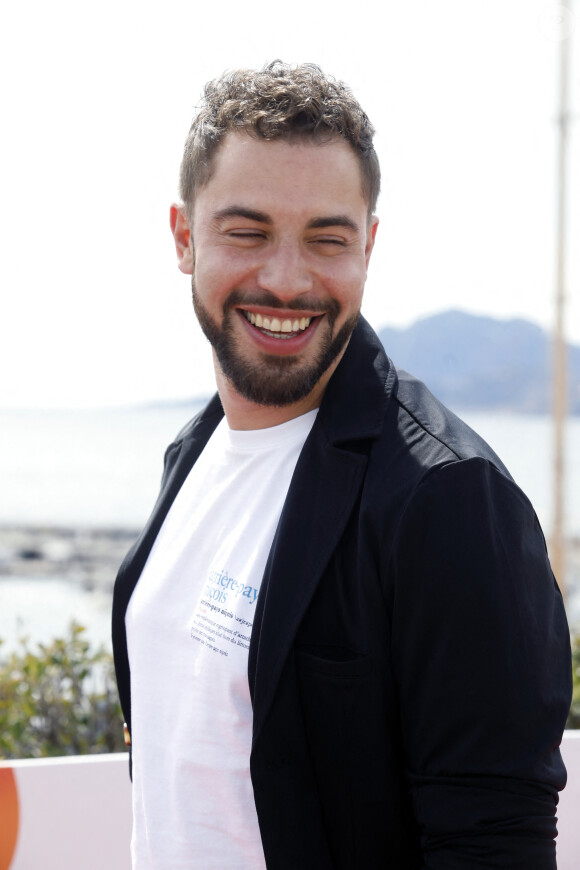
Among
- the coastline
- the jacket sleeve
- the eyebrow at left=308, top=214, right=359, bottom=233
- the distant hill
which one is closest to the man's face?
→ the eyebrow at left=308, top=214, right=359, bottom=233

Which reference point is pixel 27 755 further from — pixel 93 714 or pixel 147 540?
pixel 147 540

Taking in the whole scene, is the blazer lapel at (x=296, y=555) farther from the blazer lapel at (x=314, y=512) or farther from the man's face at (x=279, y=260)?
the man's face at (x=279, y=260)

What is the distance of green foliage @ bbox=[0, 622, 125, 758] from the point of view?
3.31 m

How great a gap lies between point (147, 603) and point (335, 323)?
2.17ft

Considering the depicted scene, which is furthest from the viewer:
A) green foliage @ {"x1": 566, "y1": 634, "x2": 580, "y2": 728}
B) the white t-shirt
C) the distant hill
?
the distant hill

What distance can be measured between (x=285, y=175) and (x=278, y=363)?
34 cm

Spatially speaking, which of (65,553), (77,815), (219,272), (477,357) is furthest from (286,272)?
(65,553)

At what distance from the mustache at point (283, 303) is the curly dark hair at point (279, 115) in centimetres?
23

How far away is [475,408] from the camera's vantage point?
15055 millimetres

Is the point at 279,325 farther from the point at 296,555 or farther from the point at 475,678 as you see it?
the point at 475,678

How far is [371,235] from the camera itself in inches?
66.1

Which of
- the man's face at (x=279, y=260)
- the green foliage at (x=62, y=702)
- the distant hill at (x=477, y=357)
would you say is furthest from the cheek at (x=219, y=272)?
the distant hill at (x=477, y=357)

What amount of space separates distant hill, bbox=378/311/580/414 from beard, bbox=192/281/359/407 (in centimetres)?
500

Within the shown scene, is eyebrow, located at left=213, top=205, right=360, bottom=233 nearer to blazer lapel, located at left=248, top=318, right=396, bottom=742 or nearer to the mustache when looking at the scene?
the mustache
